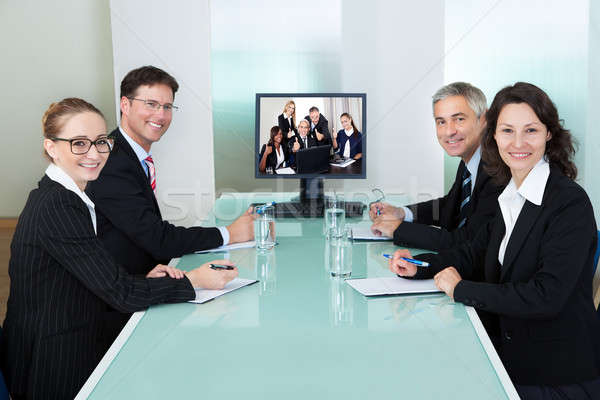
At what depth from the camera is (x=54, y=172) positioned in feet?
5.09

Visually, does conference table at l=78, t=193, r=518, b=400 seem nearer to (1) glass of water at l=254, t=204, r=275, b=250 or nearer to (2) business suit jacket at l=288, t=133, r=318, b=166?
(1) glass of water at l=254, t=204, r=275, b=250

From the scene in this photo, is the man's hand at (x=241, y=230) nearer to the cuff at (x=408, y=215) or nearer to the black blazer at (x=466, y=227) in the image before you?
the black blazer at (x=466, y=227)

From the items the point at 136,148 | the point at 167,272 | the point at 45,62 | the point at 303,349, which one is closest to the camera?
the point at 303,349

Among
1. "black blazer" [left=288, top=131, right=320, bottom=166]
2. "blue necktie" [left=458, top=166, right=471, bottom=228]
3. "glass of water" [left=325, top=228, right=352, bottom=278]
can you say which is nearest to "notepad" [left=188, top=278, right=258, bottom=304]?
"glass of water" [left=325, top=228, right=352, bottom=278]

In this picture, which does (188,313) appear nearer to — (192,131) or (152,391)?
(152,391)

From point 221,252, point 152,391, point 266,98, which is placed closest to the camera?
point 152,391

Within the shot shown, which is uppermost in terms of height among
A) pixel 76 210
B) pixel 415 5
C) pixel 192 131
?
pixel 415 5

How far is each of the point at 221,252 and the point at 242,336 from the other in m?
0.81

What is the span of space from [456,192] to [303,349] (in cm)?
143

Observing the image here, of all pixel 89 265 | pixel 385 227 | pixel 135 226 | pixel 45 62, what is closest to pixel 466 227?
pixel 385 227

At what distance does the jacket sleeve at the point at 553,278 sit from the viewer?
4.59 ft

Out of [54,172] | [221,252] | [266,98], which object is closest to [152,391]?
A: [54,172]

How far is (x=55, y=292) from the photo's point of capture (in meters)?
1.48

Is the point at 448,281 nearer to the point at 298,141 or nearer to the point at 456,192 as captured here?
the point at 456,192
